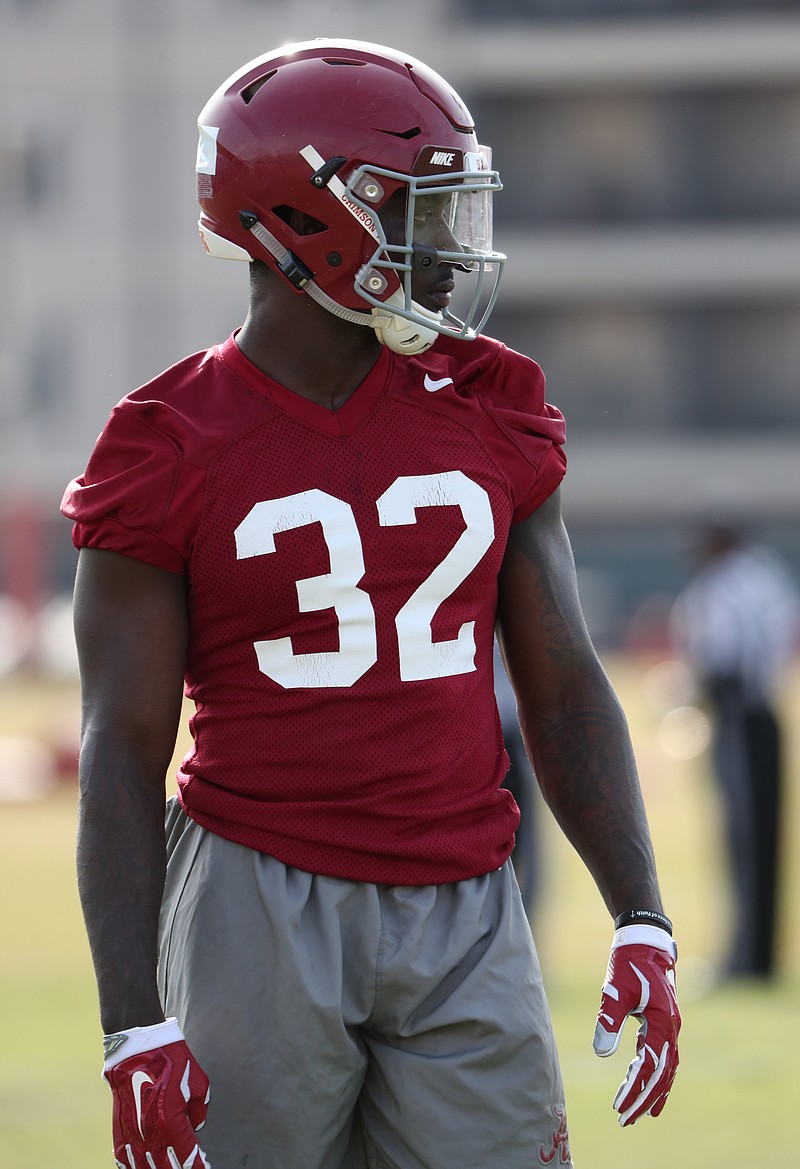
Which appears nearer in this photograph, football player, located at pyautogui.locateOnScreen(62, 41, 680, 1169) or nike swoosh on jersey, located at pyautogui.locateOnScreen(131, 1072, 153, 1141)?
nike swoosh on jersey, located at pyautogui.locateOnScreen(131, 1072, 153, 1141)

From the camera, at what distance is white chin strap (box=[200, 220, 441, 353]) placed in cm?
244

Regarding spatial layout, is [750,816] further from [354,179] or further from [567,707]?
[354,179]

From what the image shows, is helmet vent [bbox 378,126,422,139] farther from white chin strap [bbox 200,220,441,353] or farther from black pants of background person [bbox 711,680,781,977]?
black pants of background person [bbox 711,680,781,977]

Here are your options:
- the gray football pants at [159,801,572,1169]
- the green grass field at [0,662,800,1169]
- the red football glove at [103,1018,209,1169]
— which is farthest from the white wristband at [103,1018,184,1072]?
the green grass field at [0,662,800,1169]

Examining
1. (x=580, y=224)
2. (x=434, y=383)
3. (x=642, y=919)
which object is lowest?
(x=642, y=919)

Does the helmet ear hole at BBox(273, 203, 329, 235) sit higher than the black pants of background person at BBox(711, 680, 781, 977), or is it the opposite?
the helmet ear hole at BBox(273, 203, 329, 235)

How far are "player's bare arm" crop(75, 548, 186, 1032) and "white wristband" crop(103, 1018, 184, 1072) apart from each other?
7 centimetres

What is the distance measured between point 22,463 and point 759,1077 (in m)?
30.7

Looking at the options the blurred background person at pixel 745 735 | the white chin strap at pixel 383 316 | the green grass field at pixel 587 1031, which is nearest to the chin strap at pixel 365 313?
the white chin strap at pixel 383 316

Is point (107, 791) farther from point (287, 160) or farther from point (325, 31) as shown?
point (325, 31)

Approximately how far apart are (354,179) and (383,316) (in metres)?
0.19

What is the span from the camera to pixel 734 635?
25.7 ft

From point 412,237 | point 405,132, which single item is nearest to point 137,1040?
point 412,237

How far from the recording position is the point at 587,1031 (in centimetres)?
675
